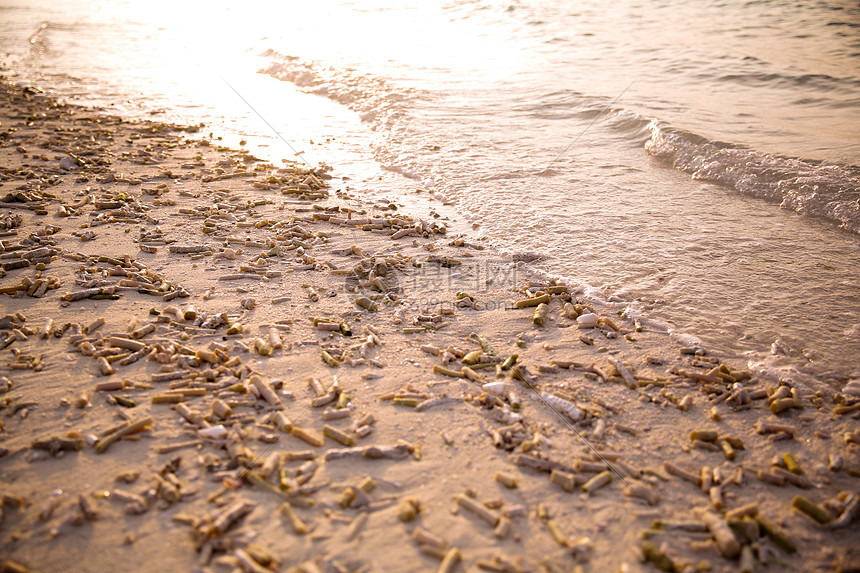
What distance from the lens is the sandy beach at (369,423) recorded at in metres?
2.44

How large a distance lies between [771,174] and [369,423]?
6549mm

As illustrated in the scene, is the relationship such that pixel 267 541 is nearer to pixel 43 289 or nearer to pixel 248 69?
pixel 43 289

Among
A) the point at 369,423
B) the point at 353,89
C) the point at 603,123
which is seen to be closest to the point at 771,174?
the point at 603,123

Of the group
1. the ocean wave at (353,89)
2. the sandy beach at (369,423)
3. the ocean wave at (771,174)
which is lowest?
the sandy beach at (369,423)

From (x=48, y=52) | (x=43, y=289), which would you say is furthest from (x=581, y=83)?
(x=48, y=52)

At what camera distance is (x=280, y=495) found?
265 centimetres

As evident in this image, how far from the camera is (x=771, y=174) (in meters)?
7.02

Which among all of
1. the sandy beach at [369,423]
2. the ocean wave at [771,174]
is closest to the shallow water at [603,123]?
the ocean wave at [771,174]

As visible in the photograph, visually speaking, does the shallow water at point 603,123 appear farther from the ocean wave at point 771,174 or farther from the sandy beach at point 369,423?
the sandy beach at point 369,423

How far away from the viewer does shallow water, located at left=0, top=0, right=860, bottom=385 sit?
498 centimetres

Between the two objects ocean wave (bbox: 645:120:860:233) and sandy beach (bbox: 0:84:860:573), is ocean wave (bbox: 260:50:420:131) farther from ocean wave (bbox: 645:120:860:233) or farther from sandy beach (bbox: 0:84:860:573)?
sandy beach (bbox: 0:84:860:573)

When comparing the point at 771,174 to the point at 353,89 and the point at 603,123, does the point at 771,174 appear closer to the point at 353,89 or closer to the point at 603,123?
the point at 603,123

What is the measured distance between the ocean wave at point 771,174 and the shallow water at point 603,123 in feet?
0.11

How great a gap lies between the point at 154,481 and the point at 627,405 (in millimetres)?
2730
